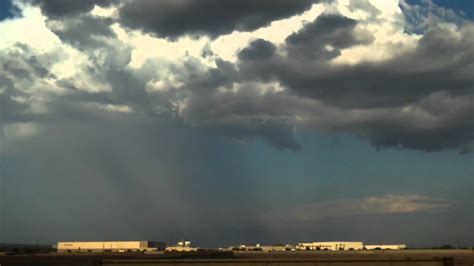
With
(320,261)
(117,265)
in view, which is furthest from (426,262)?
(117,265)

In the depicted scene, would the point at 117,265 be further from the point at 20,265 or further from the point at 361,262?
the point at 20,265

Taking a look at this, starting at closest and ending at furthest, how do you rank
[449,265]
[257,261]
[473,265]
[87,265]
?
[449,265] → [257,261] → [473,265] → [87,265]

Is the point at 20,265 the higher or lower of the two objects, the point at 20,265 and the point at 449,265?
the higher

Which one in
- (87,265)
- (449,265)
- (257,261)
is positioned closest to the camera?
(449,265)

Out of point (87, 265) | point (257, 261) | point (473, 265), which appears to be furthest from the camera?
point (87, 265)

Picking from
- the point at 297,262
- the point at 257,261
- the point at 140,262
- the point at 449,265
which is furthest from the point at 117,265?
the point at 449,265

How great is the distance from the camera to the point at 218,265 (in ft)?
182

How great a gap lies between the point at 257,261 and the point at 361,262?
10.5 metres

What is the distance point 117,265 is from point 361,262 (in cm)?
2560

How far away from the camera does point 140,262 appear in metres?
57.2

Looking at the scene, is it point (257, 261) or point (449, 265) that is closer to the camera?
point (449, 265)

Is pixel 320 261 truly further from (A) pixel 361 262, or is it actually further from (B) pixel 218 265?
(B) pixel 218 265

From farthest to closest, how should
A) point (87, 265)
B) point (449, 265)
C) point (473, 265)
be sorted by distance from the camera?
1. point (87, 265)
2. point (473, 265)
3. point (449, 265)

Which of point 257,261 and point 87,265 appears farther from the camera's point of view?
point 87,265
